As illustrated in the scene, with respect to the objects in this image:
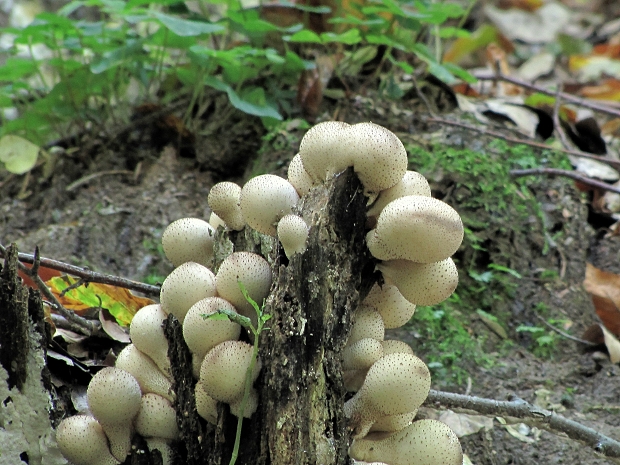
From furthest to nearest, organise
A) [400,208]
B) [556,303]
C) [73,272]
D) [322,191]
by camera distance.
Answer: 1. [556,303]
2. [73,272]
3. [322,191]
4. [400,208]

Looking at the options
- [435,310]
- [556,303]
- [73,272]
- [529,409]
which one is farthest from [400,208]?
[556,303]

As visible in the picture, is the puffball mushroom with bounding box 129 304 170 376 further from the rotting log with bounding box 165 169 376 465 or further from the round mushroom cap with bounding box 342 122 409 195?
the round mushroom cap with bounding box 342 122 409 195

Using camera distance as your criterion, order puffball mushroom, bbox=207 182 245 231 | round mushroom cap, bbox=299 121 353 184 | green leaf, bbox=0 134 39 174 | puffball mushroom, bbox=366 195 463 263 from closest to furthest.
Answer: puffball mushroom, bbox=366 195 463 263 < round mushroom cap, bbox=299 121 353 184 < puffball mushroom, bbox=207 182 245 231 < green leaf, bbox=0 134 39 174

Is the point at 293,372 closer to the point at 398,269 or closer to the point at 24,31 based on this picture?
the point at 398,269

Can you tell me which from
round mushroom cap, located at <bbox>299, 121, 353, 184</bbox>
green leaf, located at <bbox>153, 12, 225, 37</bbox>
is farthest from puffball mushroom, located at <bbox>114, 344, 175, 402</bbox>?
green leaf, located at <bbox>153, 12, 225, 37</bbox>

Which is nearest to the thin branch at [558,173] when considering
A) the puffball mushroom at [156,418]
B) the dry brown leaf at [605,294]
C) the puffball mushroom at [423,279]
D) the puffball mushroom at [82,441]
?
the dry brown leaf at [605,294]
